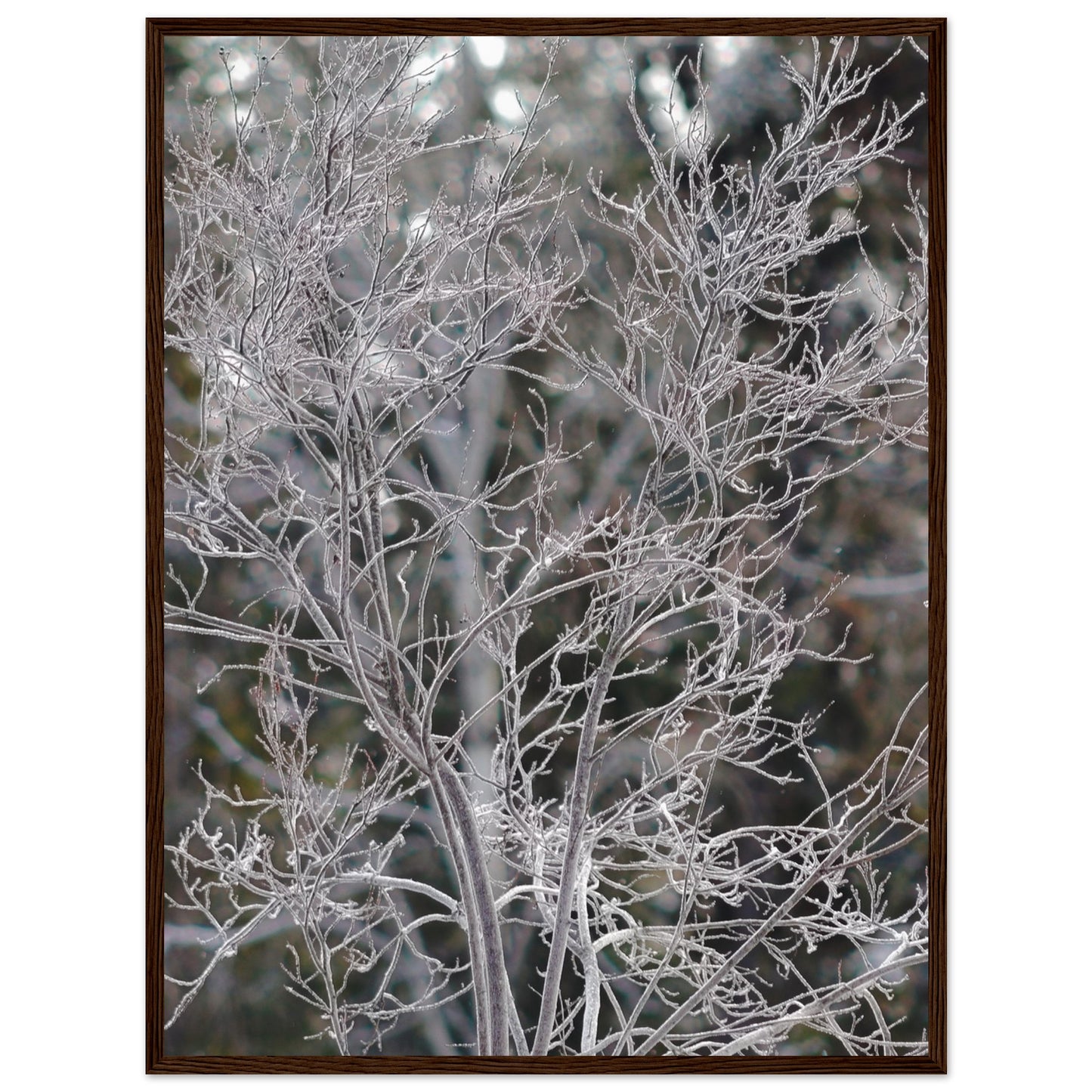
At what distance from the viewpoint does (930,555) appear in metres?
2.84

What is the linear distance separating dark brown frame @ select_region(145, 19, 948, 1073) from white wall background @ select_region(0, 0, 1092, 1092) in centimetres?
3

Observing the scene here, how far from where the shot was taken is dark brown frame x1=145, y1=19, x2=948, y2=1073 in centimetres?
278

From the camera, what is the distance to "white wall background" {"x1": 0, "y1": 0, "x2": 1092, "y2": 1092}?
9.20 ft

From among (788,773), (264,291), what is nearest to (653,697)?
(788,773)

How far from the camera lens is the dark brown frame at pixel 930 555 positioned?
9.11 feet
